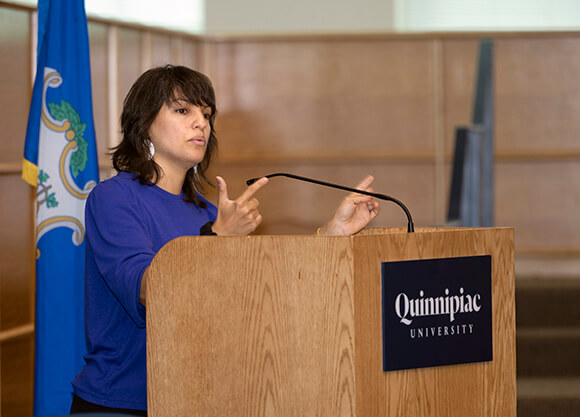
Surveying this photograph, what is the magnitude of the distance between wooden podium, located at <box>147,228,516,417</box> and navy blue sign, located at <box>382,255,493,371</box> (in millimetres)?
17

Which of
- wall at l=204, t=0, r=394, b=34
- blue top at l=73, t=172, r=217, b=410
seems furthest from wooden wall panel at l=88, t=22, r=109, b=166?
blue top at l=73, t=172, r=217, b=410

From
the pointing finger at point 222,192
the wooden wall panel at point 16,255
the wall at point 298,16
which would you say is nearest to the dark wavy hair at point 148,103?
the pointing finger at point 222,192

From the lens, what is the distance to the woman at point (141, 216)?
1.55 meters

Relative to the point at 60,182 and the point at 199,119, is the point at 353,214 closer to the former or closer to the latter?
the point at 199,119

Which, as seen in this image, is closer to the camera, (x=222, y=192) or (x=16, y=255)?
(x=222, y=192)

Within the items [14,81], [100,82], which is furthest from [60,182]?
[100,82]

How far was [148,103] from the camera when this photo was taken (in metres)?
1.82

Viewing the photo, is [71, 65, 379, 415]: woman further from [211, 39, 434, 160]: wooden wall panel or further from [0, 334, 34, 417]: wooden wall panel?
[211, 39, 434, 160]: wooden wall panel

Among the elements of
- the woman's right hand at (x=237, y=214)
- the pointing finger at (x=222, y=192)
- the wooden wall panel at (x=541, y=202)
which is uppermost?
the wooden wall panel at (x=541, y=202)

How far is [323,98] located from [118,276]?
12.7 ft

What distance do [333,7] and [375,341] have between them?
4.71m

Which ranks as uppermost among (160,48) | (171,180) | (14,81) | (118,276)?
(160,48)

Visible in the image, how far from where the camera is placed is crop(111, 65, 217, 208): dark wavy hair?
5.97 ft

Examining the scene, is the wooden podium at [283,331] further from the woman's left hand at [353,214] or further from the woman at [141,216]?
the woman's left hand at [353,214]
